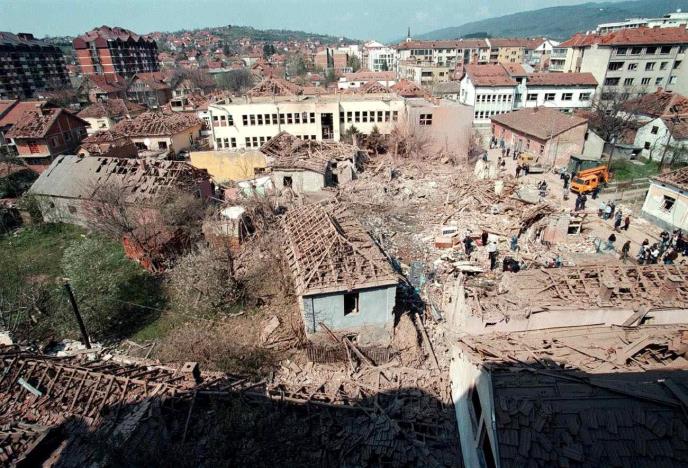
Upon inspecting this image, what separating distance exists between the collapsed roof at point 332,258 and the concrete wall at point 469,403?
13.4ft

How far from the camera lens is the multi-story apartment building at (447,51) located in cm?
11081

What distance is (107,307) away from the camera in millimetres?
17703

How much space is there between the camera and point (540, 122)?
3912 centimetres

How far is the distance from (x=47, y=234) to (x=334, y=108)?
26546mm

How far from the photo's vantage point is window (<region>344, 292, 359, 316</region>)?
48.6 ft

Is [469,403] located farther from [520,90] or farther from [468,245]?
[520,90]

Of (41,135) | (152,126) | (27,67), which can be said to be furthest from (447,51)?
(41,135)

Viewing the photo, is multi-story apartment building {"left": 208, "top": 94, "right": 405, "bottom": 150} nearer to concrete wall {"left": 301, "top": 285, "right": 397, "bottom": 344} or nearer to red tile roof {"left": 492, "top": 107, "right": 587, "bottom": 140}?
red tile roof {"left": 492, "top": 107, "right": 587, "bottom": 140}

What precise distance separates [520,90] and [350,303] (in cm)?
5140

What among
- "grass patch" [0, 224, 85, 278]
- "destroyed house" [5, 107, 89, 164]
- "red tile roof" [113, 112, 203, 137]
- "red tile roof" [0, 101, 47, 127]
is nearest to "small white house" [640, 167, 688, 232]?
"grass patch" [0, 224, 85, 278]

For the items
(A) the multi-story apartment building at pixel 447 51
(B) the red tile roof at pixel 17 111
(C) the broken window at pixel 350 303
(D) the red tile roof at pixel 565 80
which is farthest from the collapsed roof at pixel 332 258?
(A) the multi-story apartment building at pixel 447 51

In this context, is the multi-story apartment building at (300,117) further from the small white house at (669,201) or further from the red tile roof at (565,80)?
the red tile roof at (565,80)

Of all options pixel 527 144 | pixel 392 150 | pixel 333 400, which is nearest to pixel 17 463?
pixel 333 400

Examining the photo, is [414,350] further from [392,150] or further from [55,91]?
[55,91]
